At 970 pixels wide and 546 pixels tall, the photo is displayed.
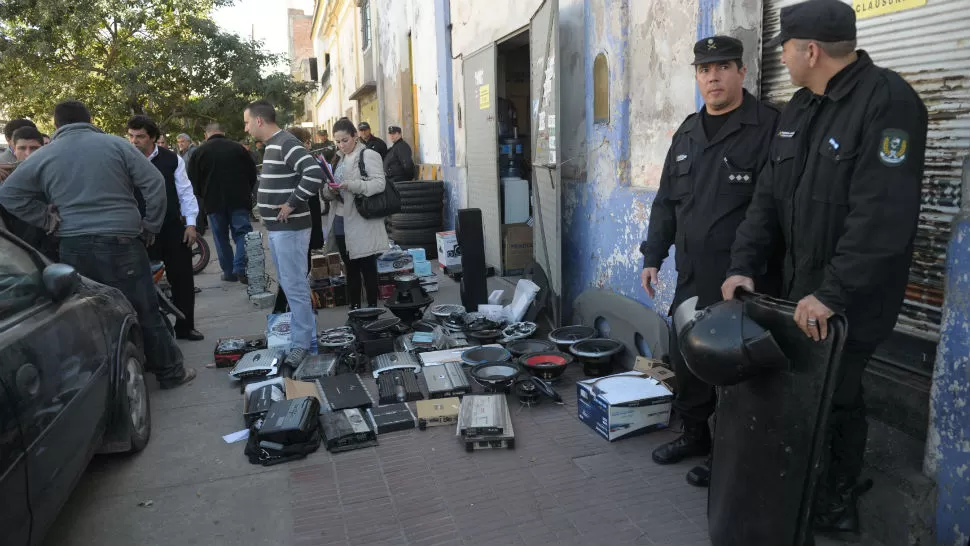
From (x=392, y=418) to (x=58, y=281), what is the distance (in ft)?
6.53

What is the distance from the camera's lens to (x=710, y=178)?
10.8 ft

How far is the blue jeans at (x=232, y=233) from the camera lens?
8.79m

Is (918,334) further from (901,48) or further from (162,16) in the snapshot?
(162,16)

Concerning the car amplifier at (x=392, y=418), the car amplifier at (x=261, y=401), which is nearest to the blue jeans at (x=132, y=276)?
the car amplifier at (x=261, y=401)

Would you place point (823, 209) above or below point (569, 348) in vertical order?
above

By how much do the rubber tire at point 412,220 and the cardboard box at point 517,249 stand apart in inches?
89.0

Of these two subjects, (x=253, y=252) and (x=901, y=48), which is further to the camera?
(x=253, y=252)

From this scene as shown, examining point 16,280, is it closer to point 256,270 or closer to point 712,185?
point 712,185

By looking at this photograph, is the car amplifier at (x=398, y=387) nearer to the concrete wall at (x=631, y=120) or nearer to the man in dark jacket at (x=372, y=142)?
the concrete wall at (x=631, y=120)

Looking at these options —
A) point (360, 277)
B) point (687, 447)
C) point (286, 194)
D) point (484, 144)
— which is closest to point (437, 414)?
point (687, 447)

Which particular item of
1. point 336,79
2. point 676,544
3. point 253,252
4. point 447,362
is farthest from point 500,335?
point 336,79

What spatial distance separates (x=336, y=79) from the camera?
94.1 feet

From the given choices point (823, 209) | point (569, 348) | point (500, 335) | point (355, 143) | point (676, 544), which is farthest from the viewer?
point (355, 143)

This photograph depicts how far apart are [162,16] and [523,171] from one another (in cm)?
1442
